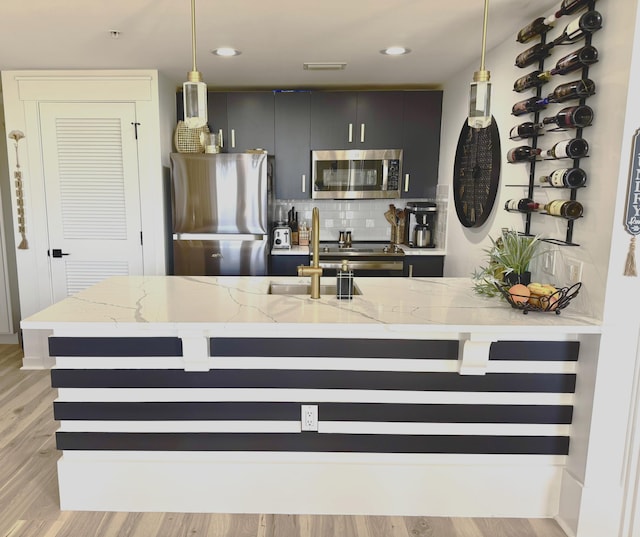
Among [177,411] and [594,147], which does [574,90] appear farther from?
[177,411]

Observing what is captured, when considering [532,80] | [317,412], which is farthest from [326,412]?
[532,80]

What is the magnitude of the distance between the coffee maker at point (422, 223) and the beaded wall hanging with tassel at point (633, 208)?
8.12 feet

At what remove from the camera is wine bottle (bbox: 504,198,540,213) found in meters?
2.36

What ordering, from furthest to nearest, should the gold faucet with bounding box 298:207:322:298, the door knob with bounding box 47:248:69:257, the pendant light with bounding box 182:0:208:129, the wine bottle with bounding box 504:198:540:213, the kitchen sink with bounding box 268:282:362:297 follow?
the door knob with bounding box 47:248:69:257 → the kitchen sink with bounding box 268:282:362:297 → the wine bottle with bounding box 504:198:540:213 → the gold faucet with bounding box 298:207:322:298 → the pendant light with bounding box 182:0:208:129

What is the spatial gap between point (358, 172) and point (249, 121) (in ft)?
3.50

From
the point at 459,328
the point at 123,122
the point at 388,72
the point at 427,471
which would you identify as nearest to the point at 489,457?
the point at 427,471

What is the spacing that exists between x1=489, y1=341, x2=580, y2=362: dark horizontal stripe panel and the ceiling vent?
7.75ft

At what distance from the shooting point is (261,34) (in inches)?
110

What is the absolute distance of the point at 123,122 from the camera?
12.3 feet

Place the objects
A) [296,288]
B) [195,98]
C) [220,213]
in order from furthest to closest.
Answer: [220,213] → [296,288] → [195,98]

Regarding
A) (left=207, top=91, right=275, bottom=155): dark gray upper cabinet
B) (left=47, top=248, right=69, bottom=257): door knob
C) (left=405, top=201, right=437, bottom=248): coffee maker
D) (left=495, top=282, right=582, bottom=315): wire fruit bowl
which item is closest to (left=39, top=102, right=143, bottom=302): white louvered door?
(left=47, top=248, right=69, bottom=257): door knob

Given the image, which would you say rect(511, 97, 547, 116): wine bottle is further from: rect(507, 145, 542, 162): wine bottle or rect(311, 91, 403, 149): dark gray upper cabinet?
rect(311, 91, 403, 149): dark gray upper cabinet

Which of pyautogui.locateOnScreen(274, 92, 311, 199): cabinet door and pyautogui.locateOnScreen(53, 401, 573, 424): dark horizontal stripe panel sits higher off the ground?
pyautogui.locateOnScreen(274, 92, 311, 199): cabinet door

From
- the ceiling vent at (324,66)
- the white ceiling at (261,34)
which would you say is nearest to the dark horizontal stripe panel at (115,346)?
the white ceiling at (261,34)
